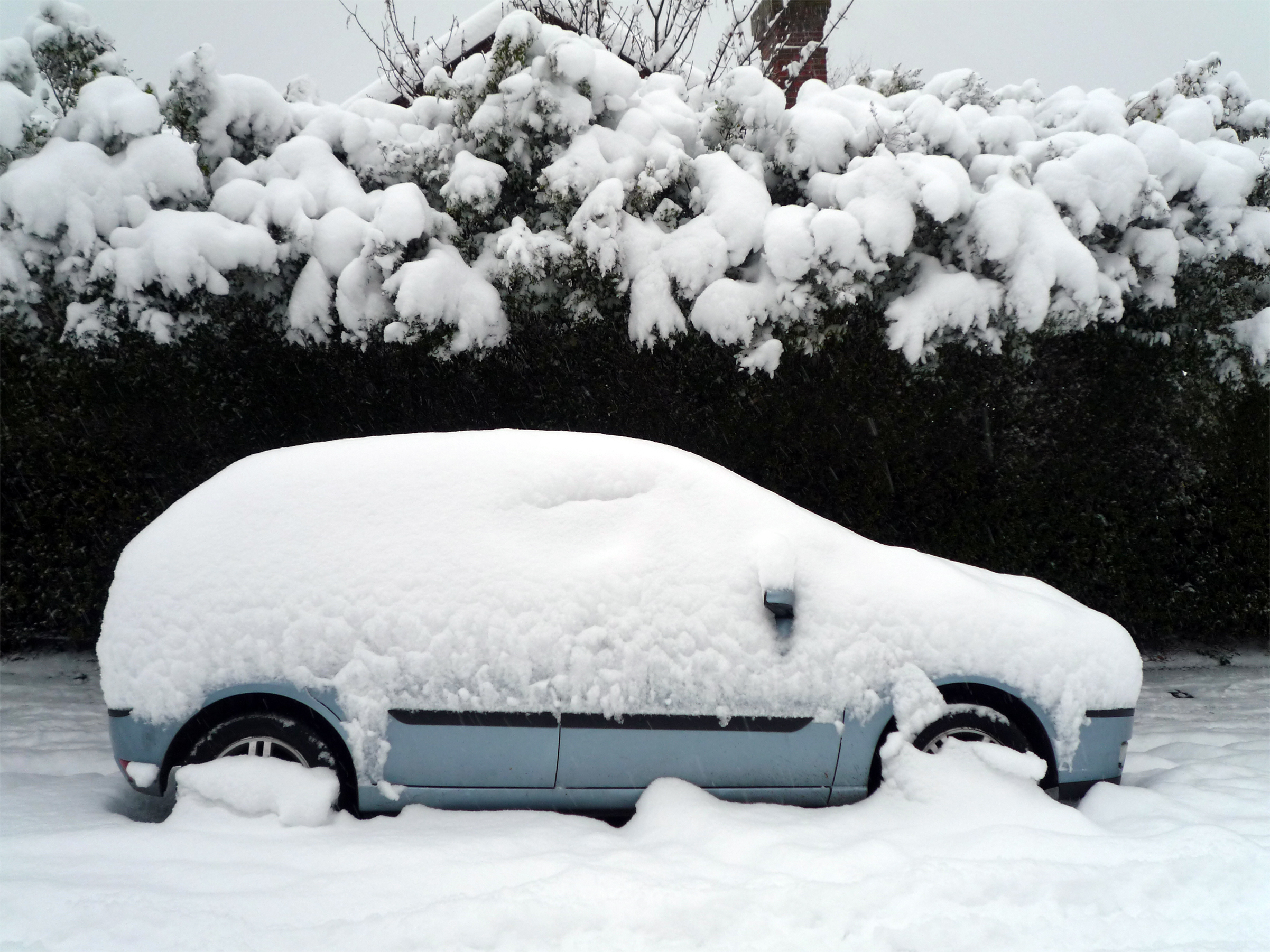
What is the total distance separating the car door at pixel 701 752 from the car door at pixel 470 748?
80 millimetres

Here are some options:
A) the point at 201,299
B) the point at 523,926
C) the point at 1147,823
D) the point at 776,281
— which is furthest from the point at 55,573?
the point at 1147,823

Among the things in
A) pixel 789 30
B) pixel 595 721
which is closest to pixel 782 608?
pixel 595 721

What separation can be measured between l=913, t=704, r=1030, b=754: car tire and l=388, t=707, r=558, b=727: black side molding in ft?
4.85

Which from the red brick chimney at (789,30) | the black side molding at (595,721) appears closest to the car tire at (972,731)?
the black side molding at (595,721)

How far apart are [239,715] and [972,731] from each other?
2.70m

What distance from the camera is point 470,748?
2676 millimetres

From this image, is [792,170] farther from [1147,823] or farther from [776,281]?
[1147,823]

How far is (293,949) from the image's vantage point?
6.63 ft

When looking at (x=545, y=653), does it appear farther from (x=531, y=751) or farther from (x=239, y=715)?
(x=239, y=715)

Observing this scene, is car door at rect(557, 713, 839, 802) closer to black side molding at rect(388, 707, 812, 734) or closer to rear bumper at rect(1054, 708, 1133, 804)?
black side molding at rect(388, 707, 812, 734)

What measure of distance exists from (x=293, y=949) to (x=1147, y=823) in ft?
9.69

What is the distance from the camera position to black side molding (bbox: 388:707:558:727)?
265cm

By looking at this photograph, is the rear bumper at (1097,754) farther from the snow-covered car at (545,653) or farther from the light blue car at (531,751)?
the light blue car at (531,751)

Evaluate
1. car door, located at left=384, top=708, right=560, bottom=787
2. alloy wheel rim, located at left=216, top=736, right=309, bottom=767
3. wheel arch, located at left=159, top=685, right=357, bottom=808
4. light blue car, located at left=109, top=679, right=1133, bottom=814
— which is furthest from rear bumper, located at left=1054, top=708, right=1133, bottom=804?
alloy wheel rim, located at left=216, top=736, right=309, bottom=767
